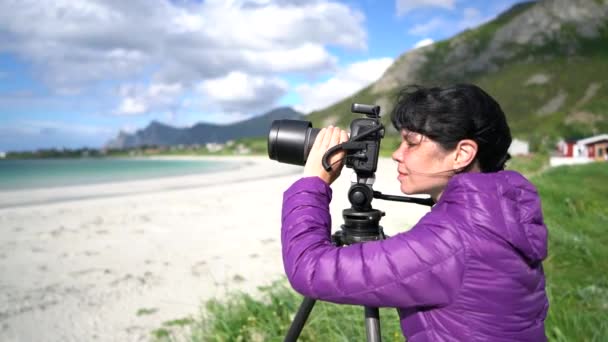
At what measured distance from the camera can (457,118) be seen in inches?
47.1

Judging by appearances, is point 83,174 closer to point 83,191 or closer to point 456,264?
point 83,191

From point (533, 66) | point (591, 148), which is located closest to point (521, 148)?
A: point (591, 148)

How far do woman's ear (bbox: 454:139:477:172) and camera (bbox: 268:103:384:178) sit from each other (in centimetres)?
26

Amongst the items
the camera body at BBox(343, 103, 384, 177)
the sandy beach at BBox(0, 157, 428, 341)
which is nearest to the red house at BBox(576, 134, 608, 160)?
the sandy beach at BBox(0, 157, 428, 341)

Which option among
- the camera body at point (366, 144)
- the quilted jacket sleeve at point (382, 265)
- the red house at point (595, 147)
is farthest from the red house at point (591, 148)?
the quilted jacket sleeve at point (382, 265)

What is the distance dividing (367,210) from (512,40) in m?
170

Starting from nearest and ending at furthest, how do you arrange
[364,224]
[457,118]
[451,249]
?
[451,249] < [457,118] < [364,224]

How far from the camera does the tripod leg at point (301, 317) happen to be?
1637 mm

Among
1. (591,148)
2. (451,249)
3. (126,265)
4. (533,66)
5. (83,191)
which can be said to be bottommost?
(126,265)

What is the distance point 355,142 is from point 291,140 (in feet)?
1.24

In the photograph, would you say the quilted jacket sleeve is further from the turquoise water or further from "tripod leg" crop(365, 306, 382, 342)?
the turquoise water

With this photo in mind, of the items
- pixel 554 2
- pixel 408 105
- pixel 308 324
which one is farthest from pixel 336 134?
pixel 554 2

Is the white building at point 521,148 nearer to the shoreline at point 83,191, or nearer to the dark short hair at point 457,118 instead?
the shoreline at point 83,191

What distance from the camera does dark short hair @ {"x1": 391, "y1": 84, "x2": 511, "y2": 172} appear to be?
1.20m
